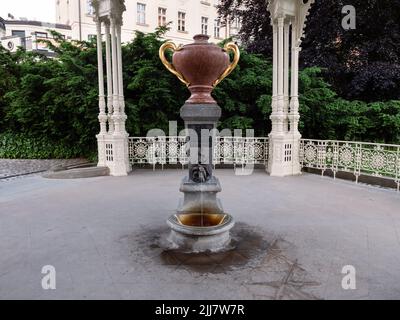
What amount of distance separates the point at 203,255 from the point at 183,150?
5986 millimetres

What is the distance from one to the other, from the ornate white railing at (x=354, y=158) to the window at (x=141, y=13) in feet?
71.0

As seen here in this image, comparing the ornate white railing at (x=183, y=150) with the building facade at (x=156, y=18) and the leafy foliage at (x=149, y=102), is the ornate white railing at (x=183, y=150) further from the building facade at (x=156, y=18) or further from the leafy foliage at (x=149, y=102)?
the building facade at (x=156, y=18)

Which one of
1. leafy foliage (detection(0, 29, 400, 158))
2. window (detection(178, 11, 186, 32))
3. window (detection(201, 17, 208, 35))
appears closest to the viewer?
leafy foliage (detection(0, 29, 400, 158))

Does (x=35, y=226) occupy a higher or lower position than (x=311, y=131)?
lower

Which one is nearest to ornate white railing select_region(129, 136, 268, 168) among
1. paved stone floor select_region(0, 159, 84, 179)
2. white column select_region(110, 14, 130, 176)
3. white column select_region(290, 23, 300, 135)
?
white column select_region(110, 14, 130, 176)

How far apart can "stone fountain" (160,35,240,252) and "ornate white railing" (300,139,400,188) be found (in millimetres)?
4320

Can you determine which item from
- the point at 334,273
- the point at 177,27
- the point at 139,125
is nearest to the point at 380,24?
the point at 139,125

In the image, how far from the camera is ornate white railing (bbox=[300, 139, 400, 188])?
654 centimetres

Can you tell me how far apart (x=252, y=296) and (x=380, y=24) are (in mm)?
13512

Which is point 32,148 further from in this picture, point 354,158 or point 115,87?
point 354,158

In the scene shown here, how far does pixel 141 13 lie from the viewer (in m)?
26.0

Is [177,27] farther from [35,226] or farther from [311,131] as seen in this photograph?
[35,226]

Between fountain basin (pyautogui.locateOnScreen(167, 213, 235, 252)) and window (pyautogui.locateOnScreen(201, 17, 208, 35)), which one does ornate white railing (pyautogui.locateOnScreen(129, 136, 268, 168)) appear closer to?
fountain basin (pyautogui.locateOnScreen(167, 213, 235, 252))
